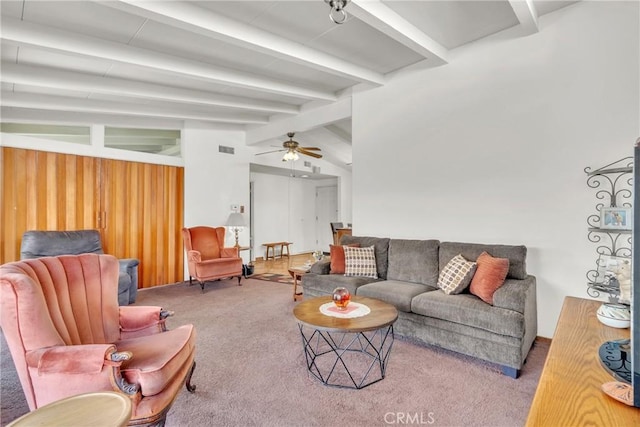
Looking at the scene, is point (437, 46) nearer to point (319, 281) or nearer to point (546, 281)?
point (546, 281)

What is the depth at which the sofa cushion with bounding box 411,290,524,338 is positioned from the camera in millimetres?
2348

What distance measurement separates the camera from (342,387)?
2.19m

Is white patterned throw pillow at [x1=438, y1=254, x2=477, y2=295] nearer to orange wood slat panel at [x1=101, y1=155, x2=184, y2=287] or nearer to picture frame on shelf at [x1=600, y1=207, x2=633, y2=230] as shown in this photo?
picture frame on shelf at [x1=600, y1=207, x2=633, y2=230]

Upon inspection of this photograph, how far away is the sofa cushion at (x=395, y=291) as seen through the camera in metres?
2.92

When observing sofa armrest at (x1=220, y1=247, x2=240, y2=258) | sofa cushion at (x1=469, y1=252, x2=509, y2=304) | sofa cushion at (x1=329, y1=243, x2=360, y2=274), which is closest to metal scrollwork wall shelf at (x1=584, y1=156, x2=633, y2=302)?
sofa cushion at (x1=469, y1=252, x2=509, y2=304)

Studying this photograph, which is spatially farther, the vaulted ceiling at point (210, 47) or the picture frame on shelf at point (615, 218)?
the vaulted ceiling at point (210, 47)

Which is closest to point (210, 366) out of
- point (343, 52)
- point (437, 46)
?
point (343, 52)

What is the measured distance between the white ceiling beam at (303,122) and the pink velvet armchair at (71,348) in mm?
4051

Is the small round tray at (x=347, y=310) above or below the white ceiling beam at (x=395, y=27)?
below

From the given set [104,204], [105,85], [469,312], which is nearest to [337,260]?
[469,312]

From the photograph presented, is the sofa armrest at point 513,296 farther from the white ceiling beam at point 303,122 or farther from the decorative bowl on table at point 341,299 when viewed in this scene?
the white ceiling beam at point 303,122

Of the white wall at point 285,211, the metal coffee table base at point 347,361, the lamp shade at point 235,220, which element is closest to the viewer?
the metal coffee table base at point 347,361

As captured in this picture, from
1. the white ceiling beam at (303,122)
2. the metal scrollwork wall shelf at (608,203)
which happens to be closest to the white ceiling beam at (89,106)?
the white ceiling beam at (303,122)

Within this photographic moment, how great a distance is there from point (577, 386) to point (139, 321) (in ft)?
7.56
